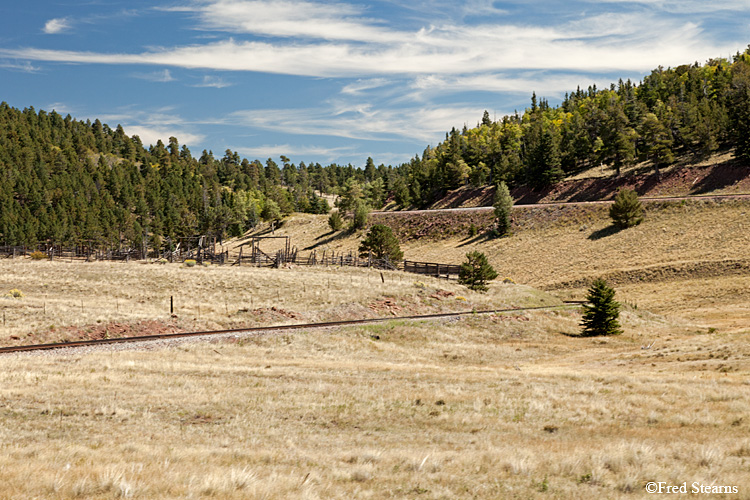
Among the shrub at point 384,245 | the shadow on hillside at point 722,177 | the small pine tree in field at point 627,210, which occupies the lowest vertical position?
the shrub at point 384,245

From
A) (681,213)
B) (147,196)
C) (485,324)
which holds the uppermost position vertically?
(147,196)

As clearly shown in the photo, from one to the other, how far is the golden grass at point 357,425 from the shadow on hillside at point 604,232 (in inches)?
1983

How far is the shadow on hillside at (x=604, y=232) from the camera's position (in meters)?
75.6

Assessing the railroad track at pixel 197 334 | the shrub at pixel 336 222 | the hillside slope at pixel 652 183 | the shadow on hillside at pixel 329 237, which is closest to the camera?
the railroad track at pixel 197 334

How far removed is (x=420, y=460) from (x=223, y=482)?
3708 millimetres

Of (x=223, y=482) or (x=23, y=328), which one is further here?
(x=23, y=328)

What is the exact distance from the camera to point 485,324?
127ft

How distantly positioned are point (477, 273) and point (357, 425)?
41107mm

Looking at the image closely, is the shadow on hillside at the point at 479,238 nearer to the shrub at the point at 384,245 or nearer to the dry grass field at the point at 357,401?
the shrub at the point at 384,245

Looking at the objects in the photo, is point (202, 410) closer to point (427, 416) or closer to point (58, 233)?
point (427, 416)

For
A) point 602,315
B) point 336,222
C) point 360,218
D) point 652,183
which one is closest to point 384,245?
point 602,315

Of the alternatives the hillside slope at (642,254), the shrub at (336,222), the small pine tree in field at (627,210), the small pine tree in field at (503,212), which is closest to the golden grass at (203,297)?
the hillside slope at (642,254)

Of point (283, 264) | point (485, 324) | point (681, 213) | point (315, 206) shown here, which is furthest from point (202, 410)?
point (315, 206)

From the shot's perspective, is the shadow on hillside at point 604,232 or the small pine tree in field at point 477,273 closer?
the small pine tree in field at point 477,273
